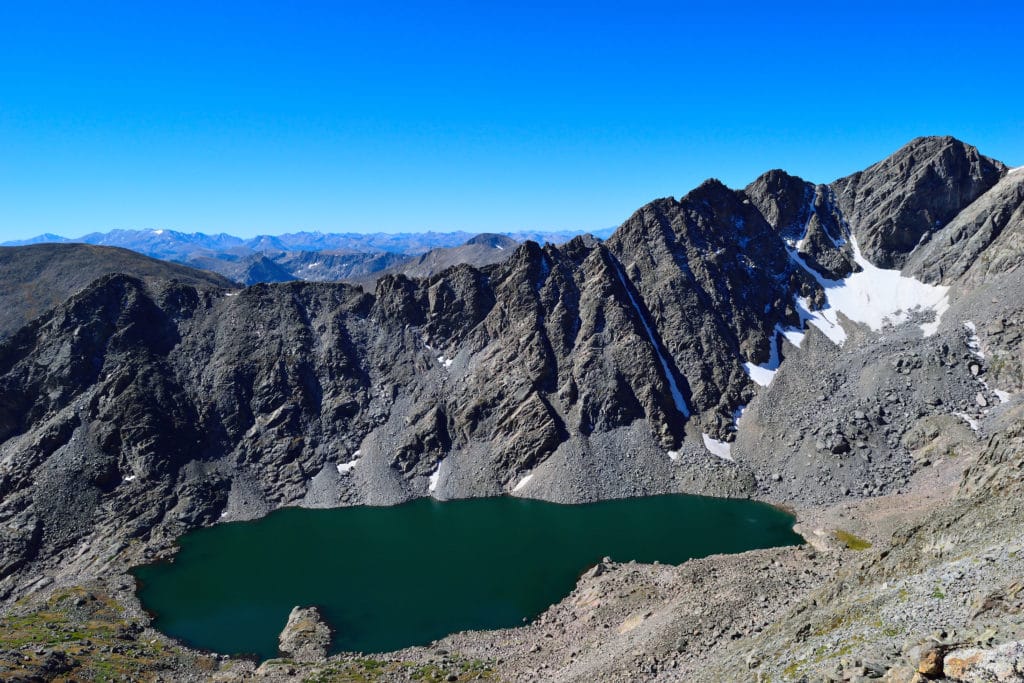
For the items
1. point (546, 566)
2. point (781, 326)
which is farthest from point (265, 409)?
point (781, 326)

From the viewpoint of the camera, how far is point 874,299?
394ft

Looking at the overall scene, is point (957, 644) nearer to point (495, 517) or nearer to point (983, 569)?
point (983, 569)

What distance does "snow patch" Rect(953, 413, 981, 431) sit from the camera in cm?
8194

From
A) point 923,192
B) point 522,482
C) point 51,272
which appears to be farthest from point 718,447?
point 51,272

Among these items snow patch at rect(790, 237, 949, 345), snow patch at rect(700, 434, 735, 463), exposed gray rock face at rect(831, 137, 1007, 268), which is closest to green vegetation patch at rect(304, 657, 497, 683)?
snow patch at rect(700, 434, 735, 463)

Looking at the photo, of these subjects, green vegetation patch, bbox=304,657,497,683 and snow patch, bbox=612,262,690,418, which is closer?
green vegetation patch, bbox=304,657,497,683

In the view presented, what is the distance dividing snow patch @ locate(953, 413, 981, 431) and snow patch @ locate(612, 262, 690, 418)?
3865 centimetres

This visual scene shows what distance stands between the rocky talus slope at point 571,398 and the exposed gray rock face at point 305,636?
2830 mm

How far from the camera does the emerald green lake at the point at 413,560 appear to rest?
6056 cm

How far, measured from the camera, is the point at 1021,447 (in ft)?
116

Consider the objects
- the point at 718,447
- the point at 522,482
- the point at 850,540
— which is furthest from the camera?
the point at 718,447

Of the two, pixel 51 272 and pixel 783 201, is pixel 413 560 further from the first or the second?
pixel 51 272

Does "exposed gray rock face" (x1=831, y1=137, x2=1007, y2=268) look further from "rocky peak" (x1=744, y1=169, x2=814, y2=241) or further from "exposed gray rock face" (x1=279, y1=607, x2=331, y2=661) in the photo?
"exposed gray rock face" (x1=279, y1=607, x2=331, y2=661)

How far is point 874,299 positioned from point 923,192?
31.0m
